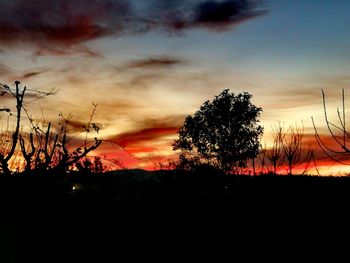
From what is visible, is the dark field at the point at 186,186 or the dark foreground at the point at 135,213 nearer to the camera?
the dark foreground at the point at 135,213

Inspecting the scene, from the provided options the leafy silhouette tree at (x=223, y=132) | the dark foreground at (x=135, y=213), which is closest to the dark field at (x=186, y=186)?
the dark foreground at (x=135, y=213)

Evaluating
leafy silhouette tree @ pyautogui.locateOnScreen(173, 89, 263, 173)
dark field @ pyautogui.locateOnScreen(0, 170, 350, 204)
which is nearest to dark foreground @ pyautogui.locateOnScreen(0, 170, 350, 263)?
dark field @ pyautogui.locateOnScreen(0, 170, 350, 204)

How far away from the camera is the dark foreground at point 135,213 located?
11688 millimetres

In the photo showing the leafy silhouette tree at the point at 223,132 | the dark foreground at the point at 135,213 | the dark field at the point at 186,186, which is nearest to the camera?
the dark foreground at the point at 135,213

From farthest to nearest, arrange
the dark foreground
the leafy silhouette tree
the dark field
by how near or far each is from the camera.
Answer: the leafy silhouette tree → the dark field → the dark foreground

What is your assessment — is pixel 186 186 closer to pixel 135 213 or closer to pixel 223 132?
pixel 135 213

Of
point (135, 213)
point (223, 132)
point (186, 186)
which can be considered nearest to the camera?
point (135, 213)

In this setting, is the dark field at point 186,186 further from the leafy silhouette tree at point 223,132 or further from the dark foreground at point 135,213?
the leafy silhouette tree at point 223,132

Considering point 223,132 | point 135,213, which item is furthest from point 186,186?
point 223,132

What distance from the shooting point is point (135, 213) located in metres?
16.9

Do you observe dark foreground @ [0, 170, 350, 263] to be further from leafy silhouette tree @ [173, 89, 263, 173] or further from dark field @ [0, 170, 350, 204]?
leafy silhouette tree @ [173, 89, 263, 173]

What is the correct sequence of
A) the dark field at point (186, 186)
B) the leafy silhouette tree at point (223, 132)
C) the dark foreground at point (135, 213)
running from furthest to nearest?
the leafy silhouette tree at point (223, 132) → the dark field at point (186, 186) → the dark foreground at point (135, 213)

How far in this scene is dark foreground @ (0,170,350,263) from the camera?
11.7m

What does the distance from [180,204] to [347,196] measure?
7231 millimetres
